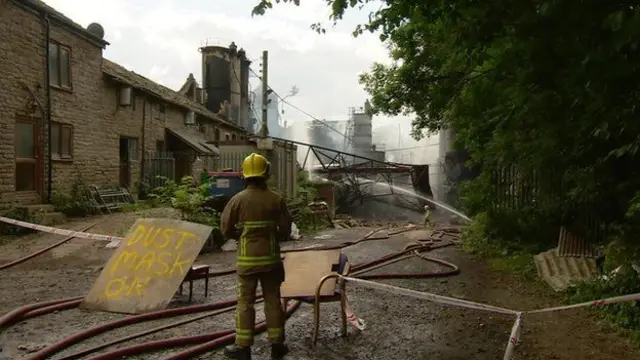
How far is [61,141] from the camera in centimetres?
1586

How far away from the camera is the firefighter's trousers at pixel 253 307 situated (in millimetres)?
4402

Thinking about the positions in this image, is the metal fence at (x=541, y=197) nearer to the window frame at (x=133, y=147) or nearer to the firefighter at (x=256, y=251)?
the firefighter at (x=256, y=251)

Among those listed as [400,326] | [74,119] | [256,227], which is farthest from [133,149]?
[256,227]

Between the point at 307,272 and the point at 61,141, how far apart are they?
13360mm

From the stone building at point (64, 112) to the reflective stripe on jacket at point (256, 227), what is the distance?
11.2 meters

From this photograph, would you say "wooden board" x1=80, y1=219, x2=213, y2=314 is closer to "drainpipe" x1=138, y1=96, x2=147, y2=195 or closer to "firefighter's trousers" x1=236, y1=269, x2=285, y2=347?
"firefighter's trousers" x1=236, y1=269, x2=285, y2=347

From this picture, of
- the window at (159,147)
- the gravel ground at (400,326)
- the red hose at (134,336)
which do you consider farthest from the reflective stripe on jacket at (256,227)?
the window at (159,147)

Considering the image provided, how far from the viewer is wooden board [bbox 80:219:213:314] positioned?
6.12 metres

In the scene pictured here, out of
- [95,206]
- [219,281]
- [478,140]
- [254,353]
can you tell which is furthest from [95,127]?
[254,353]

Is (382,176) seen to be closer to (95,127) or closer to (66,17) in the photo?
(95,127)

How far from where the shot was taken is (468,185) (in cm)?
1223

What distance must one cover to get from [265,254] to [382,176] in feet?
91.2

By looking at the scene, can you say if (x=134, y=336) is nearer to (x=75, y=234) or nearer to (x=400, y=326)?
(x=400, y=326)

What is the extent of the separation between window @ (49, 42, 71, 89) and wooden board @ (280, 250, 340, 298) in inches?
515
